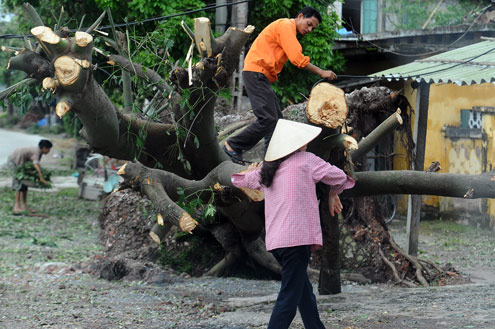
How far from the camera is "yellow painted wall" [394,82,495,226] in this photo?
14.0 metres

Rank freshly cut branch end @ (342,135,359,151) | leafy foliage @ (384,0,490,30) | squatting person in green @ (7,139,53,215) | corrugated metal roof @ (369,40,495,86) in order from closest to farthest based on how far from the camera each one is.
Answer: freshly cut branch end @ (342,135,359,151), corrugated metal roof @ (369,40,495,86), squatting person in green @ (7,139,53,215), leafy foliage @ (384,0,490,30)

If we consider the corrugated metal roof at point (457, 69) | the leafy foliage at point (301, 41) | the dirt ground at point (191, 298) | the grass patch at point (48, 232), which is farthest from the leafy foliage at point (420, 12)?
the grass patch at point (48, 232)

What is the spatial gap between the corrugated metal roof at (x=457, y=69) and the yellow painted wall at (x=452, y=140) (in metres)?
1.47

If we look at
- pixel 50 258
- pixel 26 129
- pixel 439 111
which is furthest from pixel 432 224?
pixel 26 129

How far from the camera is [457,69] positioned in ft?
37.7

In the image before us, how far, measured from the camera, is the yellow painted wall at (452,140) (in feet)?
46.0

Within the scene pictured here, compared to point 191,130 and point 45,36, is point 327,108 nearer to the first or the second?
point 191,130

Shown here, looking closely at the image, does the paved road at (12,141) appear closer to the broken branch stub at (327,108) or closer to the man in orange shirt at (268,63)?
the man in orange shirt at (268,63)

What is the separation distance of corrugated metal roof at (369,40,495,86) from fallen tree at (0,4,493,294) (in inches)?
84.8

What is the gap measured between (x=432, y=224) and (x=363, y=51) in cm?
426

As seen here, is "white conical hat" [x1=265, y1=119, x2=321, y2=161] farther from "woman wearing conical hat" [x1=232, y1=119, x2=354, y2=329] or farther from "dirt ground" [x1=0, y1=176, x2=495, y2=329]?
"dirt ground" [x1=0, y1=176, x2=495, y2=329]

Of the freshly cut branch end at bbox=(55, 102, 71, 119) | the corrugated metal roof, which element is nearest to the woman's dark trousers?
the freshly cut branch end at bbox=(55, 102, 71, 119)

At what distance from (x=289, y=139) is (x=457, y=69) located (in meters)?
7.13

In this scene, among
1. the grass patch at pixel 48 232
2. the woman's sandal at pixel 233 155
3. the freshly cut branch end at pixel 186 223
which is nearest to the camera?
the freshly cut branch end at pixel 186 223
